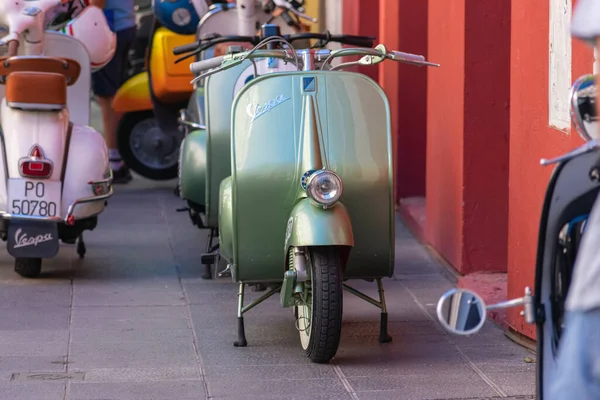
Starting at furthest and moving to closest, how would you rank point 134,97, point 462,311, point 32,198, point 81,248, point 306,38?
point 134,97 → point 81,248 → point 32,198 → point 306,38 → point 462,311

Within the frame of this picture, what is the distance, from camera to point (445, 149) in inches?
287

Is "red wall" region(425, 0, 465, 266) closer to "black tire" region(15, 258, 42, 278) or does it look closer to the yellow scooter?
"black tire" region(15, 258, 42, 278)

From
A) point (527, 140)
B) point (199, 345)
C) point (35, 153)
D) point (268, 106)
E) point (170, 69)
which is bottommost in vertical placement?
point (199, 345)

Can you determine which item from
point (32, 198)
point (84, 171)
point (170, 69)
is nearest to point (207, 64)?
point (84, 171)

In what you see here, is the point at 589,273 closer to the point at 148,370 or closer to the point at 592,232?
the point at 592,232

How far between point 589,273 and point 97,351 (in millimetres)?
3317

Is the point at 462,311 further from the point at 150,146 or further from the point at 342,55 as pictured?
the point at 150,146

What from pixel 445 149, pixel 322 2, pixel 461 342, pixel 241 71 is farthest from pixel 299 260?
pixel 322 2

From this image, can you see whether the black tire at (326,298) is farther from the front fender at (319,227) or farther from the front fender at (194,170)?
the front fender at (194,170)

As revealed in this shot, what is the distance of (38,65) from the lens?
6.84 metres

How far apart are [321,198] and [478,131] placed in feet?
6.53

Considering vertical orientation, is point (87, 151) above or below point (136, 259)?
above

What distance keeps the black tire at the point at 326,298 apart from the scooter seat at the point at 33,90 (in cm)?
219

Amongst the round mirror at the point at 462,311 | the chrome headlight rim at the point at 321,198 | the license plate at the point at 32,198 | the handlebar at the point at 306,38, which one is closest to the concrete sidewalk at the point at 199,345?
the license plate at the point at 32,198
